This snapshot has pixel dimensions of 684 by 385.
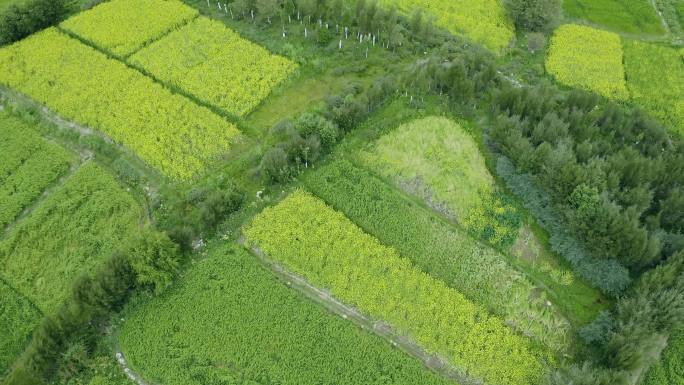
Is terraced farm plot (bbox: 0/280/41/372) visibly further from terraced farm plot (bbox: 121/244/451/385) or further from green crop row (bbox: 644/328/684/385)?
green crop row (bbox: 644/328/684/385)

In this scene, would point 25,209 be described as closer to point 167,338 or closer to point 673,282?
point 167,338

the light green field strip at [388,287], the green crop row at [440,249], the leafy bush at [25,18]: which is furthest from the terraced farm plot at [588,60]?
the leafy bush at [25,18]

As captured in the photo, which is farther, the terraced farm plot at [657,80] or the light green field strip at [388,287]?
the terraced farm plot at [657,80]

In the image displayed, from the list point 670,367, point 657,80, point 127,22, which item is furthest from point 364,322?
point 127,22

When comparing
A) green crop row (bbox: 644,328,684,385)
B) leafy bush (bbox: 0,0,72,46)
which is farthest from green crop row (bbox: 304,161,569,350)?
leafy bush (bbox: 0,0,72,46)

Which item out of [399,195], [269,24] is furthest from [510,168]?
[269,24]

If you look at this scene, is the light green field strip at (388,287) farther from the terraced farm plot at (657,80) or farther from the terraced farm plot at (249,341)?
the terraced farm plot at (657,80)
